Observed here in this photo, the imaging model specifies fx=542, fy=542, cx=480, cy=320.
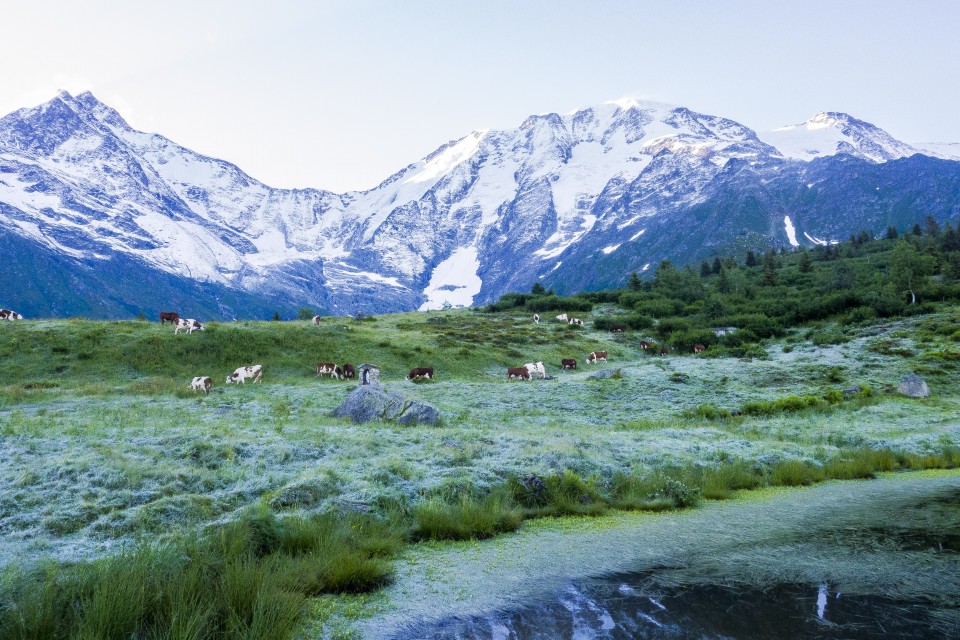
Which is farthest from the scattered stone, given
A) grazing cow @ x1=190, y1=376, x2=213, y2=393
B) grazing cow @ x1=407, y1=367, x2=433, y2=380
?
grazing cow @ x1=190, y1=376, x2=213, y2=393

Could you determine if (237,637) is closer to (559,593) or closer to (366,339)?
(559,593)

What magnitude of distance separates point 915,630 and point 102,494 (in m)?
11.4

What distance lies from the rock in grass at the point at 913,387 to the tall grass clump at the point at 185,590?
27.8m

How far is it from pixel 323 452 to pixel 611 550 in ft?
24.7

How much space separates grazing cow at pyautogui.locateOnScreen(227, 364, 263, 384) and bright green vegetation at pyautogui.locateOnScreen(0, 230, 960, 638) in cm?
245

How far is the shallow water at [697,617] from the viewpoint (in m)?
5.62

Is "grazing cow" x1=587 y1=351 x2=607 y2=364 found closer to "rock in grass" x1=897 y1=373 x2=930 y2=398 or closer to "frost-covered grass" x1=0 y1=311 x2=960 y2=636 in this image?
"frost-covered grass" x1=0 y1=311 x2=960 y2=636

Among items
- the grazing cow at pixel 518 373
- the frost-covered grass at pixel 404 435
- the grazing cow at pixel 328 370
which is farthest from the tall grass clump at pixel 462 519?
the grazing cow at pixel 518 373

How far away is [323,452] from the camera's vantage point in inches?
516

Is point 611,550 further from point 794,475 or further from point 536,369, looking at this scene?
point 536,369

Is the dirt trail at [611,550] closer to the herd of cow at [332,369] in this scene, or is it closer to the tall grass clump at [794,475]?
the tall grass clump at [794,475]

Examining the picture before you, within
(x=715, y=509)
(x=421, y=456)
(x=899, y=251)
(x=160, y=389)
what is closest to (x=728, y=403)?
(x=715, y=509)

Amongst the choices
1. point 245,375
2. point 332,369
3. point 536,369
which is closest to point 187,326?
point 245,375

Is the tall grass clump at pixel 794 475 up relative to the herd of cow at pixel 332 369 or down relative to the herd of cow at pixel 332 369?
down
